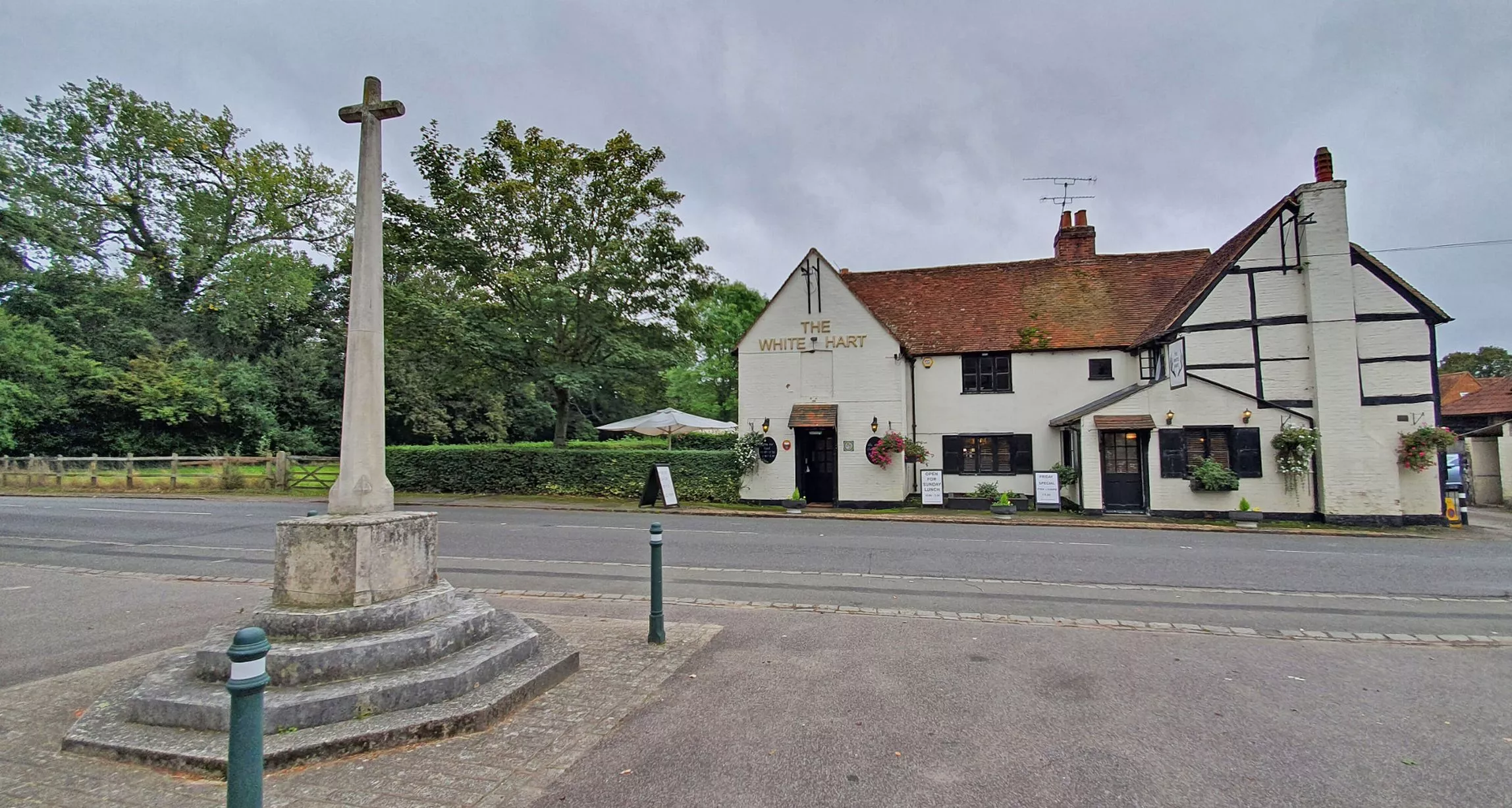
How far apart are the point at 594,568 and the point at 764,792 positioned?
684 centimetres

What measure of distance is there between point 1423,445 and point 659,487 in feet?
65.7

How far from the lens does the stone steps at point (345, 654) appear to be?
4.22 m

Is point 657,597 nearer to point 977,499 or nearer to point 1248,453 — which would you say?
point 977,499

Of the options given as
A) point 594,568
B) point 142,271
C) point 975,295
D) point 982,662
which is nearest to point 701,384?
point 975,295

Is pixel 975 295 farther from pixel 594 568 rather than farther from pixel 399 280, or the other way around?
pixel 399 280

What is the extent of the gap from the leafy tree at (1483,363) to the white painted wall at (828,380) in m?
74.2

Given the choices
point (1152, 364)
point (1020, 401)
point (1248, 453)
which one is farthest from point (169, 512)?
point (1248, 453)

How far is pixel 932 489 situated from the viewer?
19.6 metres

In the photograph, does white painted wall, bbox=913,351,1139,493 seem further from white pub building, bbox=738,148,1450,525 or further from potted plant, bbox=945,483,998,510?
potted plant, bbox=945,483,998,510

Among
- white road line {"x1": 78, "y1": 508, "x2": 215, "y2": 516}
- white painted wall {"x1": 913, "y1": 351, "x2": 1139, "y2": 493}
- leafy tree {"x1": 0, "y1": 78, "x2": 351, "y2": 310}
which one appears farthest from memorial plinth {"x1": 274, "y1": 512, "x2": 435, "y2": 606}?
leafy tree {"x1": 0, "y1": 78, "x2": 351, "y2": 310}

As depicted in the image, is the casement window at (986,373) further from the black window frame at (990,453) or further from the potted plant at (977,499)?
the potted plant at (977,499)

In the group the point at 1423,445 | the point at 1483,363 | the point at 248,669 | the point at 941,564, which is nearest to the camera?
the point at 248,669

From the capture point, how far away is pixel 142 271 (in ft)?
104

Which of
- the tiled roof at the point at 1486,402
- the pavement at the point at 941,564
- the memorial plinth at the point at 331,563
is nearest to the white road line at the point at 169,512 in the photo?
the pavement at the point at 941,564
